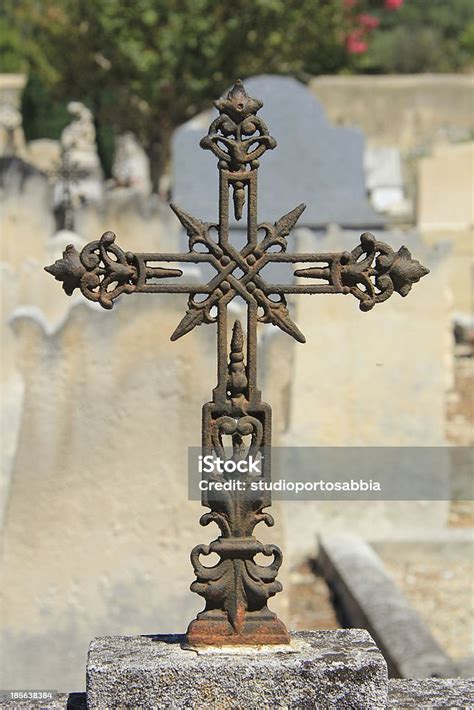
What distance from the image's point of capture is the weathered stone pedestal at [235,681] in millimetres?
2111

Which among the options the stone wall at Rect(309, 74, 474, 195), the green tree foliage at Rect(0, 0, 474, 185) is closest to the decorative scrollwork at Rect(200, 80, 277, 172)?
the green tree foliage at Rect(0, 0, 474, 185)

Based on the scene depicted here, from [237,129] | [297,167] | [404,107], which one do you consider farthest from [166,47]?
[237,129]

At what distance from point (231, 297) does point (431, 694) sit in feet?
2.67

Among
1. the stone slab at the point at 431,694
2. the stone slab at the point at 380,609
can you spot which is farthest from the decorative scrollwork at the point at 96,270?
the stone slab at the point at 380,609

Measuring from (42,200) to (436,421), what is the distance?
315cm

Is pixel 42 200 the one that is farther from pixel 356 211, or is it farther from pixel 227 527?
pixel 227 527

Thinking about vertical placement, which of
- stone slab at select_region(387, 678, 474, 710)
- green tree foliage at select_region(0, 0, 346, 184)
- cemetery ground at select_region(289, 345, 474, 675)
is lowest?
stone slab at select_region(387, 678, 474, 710)

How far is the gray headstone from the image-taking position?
7828 mm

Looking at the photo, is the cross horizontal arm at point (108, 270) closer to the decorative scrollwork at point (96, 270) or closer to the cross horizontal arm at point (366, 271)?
the decorative scrollwork at point (96, 270)

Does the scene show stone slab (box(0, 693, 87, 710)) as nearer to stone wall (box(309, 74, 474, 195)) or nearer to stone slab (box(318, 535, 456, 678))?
stone slab (box(318, 535, 456, 678))

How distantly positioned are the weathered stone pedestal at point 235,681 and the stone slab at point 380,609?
2778 millimetres

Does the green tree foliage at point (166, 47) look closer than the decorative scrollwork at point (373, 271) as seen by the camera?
No

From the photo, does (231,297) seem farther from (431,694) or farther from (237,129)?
(431,694)

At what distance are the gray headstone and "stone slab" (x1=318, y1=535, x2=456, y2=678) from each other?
2.02m
